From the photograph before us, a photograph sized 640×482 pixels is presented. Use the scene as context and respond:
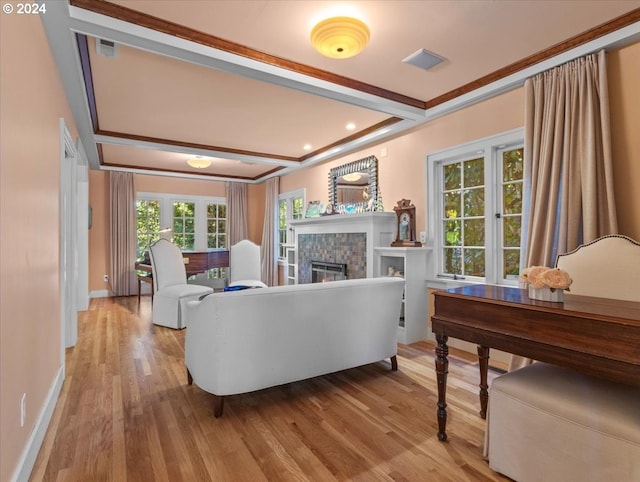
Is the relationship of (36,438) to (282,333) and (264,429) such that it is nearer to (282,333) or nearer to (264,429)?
(264,429)

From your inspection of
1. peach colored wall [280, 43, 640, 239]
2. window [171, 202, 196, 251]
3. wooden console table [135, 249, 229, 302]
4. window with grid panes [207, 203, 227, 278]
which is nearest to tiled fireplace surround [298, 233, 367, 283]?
peach colored wall [280, 43, 640, 239]

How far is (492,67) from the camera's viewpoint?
10.2 feet

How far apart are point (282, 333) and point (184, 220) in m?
6.27

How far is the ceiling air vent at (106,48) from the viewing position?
2.61m

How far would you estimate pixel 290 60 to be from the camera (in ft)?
9.66

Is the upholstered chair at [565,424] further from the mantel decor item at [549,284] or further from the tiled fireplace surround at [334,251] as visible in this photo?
the tiled fireplace surround at [334,251]

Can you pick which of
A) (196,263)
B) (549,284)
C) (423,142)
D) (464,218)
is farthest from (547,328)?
(196,263)

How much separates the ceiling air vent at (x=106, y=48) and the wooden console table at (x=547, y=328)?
2.94 meters

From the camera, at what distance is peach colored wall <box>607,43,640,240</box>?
2488mm

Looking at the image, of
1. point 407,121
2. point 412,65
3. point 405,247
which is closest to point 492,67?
point 412,65

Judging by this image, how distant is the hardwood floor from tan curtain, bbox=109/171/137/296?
4.17m

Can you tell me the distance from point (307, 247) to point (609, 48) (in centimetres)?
441

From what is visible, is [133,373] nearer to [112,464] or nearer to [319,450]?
[112,464]

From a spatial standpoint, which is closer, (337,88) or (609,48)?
(609,48)
